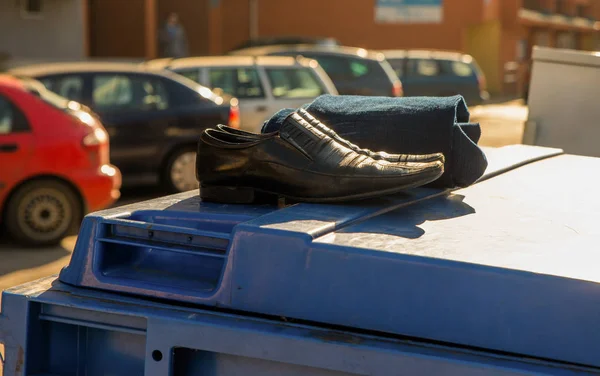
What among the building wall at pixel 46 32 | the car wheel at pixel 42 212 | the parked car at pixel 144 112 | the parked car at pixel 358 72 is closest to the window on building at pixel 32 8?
the building wall at pixel 46 32

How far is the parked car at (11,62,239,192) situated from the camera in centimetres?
1125

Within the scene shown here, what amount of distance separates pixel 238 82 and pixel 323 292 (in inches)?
469

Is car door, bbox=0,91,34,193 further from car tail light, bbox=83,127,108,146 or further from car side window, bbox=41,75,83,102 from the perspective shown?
car side window, bbox=41,75,83,102

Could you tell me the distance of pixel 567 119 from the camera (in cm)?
463

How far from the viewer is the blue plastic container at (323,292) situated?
6.36 feet

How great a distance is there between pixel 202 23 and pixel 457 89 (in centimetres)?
1279

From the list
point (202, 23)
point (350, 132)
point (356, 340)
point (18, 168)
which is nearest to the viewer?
point (356, 340)

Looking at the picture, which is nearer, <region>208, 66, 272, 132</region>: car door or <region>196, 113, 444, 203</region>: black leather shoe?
<region>196, 113, 444, 203</region>: black leather shoe

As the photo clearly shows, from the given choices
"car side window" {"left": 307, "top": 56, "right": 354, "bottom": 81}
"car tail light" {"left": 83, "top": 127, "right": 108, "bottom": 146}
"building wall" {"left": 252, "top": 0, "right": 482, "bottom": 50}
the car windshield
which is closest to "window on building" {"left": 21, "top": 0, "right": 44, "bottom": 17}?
"car side window" {"left": 307, "top": 56, "right": 354, "bottom": 81}

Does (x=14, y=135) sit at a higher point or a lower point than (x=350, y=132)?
lower

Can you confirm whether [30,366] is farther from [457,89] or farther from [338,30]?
[338,30]

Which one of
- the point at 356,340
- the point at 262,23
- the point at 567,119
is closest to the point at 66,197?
the point at 567,119

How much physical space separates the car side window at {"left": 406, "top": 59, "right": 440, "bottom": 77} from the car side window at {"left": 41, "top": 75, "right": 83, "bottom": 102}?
13.3m

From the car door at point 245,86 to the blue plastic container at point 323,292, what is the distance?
11.1 m
